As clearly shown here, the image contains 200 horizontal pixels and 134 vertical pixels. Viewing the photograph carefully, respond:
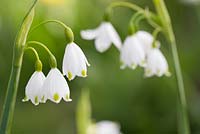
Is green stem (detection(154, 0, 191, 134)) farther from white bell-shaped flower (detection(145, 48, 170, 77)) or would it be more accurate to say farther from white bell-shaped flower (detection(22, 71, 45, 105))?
white bell-shaped flower (detection(22, 71, 45, 105))

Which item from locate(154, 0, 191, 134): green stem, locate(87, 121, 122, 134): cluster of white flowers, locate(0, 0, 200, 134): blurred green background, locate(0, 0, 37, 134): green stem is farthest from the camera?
locate(0, 0, 200, 134): blurred green background

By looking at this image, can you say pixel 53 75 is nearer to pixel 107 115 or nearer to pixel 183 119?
pixel 183 119

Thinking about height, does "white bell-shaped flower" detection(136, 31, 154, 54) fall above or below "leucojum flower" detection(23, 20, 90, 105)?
above

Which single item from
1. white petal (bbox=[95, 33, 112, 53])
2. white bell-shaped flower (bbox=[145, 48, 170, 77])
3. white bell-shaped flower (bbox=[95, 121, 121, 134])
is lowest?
white bell-shaped flower (bbox=[95, 121, 121, 134])

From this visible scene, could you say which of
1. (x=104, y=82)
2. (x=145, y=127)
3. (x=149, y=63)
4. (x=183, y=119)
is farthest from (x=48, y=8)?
(x=183, y=119)

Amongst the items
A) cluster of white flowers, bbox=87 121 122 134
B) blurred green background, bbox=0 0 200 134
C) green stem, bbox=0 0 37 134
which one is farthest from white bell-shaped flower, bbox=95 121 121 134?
green stem, bbox=0 0 37 134
